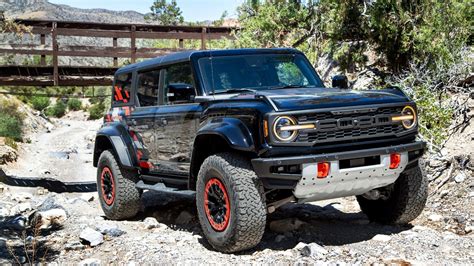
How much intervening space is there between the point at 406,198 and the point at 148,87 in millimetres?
3238

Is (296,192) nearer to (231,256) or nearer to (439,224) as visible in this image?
(231,256)

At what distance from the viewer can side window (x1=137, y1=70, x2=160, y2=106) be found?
269 inches

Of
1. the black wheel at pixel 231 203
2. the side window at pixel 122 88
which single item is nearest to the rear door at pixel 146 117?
the side window at pixel 122 88

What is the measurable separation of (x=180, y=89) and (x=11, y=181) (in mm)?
7774

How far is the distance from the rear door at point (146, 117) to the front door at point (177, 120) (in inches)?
5.3

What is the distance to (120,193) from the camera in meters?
7.19

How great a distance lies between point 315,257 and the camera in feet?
16.2

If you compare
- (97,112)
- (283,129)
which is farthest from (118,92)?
(97,112)

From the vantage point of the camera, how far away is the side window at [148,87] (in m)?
6.82

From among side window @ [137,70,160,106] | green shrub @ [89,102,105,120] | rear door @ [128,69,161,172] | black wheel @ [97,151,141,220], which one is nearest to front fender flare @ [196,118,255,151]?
rear door @ [128,69,161,172]

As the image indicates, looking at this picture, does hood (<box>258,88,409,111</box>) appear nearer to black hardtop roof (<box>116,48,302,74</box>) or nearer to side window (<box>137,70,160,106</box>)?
black hardtop roof (<box>116,48,302,74</box>)

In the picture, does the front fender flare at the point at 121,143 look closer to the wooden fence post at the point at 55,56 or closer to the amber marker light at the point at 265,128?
the amber marker light at the point at 265,128

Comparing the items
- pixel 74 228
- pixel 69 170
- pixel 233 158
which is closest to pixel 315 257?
pixel 233 158

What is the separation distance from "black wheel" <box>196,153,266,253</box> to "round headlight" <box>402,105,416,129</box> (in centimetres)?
147
